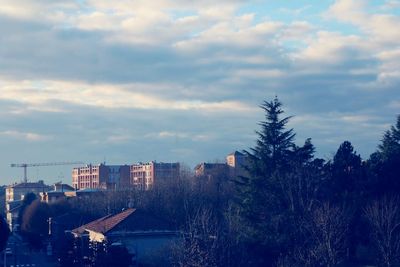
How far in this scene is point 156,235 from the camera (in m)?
42.0

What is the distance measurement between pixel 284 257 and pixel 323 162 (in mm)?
9628

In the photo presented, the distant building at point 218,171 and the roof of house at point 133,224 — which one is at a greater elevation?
the distant building at point 218,171

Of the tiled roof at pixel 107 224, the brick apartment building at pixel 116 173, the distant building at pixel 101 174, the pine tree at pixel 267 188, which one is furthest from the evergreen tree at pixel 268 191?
the distant building at pixel 101 174

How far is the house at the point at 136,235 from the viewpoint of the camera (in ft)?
131

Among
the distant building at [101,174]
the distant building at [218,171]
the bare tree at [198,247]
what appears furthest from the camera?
the distant building at [101,174]

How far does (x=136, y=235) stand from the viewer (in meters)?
41.6

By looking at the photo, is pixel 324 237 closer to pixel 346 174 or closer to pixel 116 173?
pixel 346 174

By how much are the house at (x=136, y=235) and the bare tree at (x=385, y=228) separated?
10.1 meters

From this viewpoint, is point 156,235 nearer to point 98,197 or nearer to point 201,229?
point 201,229

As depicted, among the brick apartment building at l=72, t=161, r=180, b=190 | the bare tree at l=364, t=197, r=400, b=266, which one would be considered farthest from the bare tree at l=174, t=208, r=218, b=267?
the brick apartment building at l=72, t=161, r=180, b=190

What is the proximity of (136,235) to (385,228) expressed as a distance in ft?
45.5

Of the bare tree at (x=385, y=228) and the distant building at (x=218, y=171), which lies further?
the distant building at (x=218, y=171)

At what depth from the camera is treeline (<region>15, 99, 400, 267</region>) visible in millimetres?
33469

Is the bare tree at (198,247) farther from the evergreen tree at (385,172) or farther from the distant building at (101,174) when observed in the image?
the distant building at (101,174)
